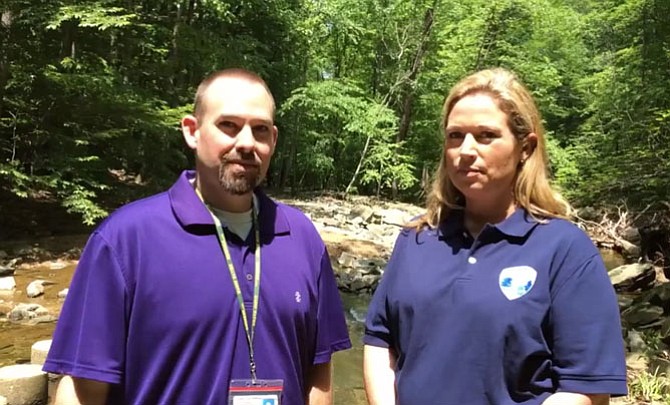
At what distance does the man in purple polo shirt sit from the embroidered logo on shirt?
611 millimetres

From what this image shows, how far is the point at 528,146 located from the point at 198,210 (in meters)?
1.02

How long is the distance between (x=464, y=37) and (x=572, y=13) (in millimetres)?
9036

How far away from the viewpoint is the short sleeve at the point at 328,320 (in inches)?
81.2

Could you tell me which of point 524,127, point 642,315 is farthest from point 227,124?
point 642,315

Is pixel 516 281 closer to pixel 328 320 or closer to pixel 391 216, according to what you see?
pixel 328 320

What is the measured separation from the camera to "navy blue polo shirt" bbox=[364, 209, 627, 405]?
5.46 feet

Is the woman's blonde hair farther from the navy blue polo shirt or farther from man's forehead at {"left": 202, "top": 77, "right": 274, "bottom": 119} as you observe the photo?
man's forehead at {"left": 202, "top": 77, "right": 274, "bottom": 119}

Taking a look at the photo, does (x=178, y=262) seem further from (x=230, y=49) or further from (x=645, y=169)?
(x=230, y=49)

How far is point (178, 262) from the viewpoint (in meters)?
1.76

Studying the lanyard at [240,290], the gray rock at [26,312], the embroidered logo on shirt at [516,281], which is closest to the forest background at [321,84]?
the embroidered logo on shirt at [516,281]

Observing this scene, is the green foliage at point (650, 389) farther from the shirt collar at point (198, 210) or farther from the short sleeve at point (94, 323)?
the short sleeve at point (94, 323)

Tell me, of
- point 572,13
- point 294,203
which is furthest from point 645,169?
point 572,13

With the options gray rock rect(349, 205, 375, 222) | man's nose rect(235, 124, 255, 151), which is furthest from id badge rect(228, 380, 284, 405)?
gray rock rect(349, 205, 375, 222)

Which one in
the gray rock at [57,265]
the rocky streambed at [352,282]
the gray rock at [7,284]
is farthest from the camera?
the gray rock at [57,265]
